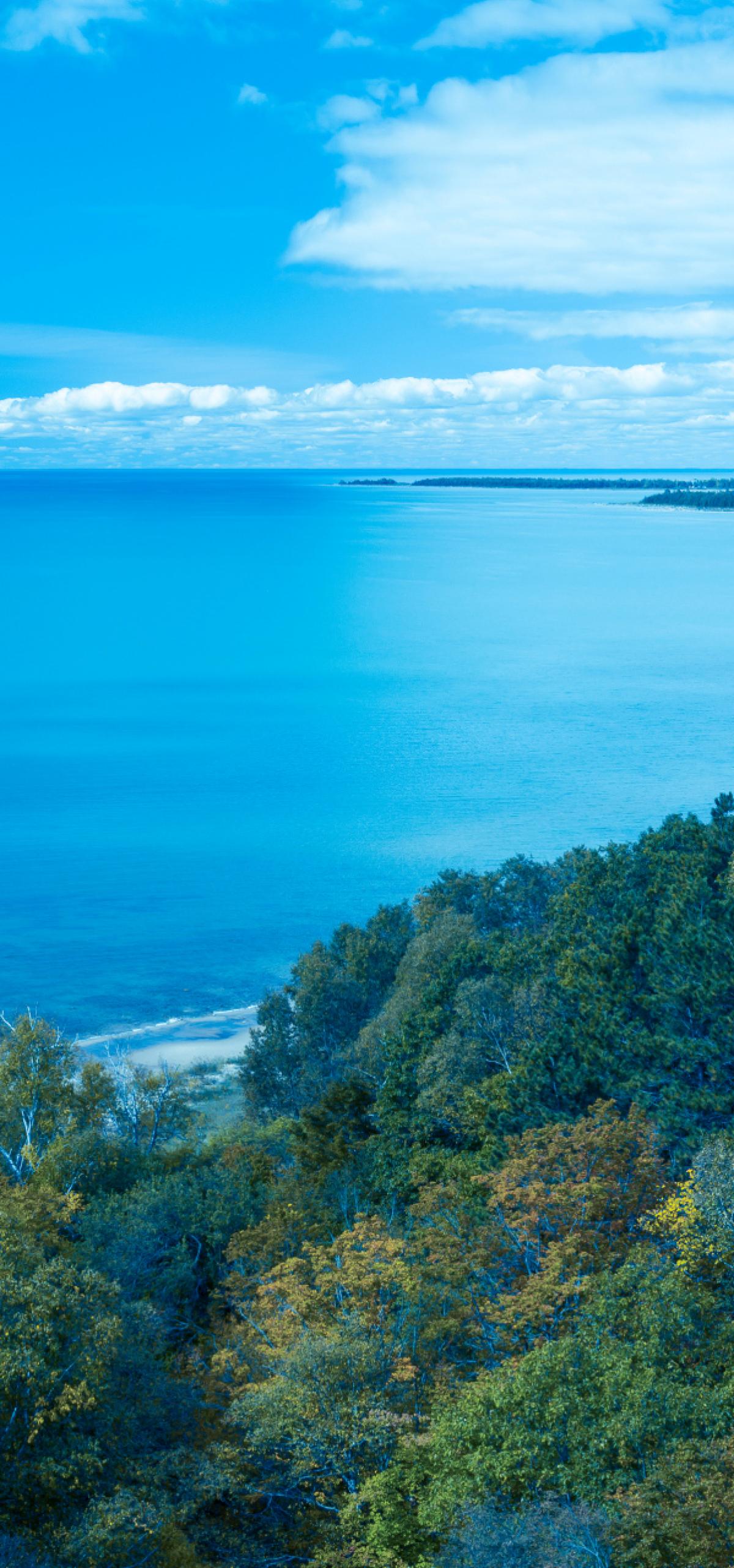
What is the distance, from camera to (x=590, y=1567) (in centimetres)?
1310

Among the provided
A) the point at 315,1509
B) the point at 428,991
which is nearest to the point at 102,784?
the point at 428,991

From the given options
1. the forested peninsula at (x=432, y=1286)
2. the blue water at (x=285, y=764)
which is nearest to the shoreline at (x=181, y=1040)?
the blue water at (x=285, y=764)

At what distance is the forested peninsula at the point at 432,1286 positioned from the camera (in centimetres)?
1478

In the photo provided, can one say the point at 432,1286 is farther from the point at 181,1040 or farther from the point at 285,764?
the point at 285,764

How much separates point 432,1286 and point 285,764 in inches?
3039

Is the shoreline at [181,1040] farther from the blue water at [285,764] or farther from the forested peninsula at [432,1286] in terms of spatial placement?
the forested peninsula at [432,1286]

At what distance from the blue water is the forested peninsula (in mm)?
23143

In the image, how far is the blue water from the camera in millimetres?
62406

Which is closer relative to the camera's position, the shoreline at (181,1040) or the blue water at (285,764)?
the shoreline at (181,1040)

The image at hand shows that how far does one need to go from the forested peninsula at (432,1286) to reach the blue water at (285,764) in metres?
23.1

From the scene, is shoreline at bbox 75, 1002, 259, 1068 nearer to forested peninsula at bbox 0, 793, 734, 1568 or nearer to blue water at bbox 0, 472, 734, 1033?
blue water at bbox 0, 472, 734, 1033

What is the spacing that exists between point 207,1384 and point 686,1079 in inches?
422

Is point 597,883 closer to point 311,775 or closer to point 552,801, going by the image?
point 552,801

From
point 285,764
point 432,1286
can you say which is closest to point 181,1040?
point 432,1286
